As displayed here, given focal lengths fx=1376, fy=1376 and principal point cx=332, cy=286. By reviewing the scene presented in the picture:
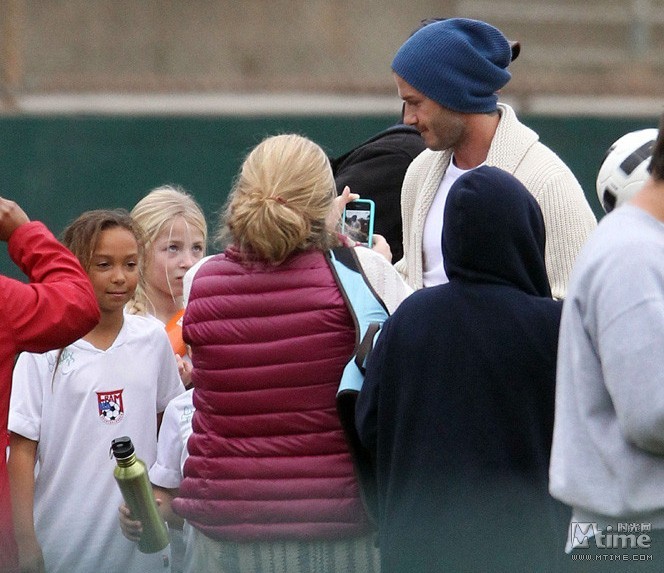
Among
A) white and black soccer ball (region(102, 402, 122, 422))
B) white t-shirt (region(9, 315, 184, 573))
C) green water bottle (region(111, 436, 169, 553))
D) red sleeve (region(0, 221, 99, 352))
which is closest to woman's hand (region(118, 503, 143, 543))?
green water bottle (region(111, 436, 169, 553))

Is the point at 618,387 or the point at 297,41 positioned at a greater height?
the point at 618,387

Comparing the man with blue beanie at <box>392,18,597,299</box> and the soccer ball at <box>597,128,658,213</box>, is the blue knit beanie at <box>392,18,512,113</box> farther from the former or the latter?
the soccer ball at <box>597,128,658,213</box>

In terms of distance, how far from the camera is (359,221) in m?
3.58

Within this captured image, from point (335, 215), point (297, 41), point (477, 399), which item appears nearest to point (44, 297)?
point (335, 215)

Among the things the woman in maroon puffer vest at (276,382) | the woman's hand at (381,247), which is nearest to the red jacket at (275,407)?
the woman in maroon puffer vest at (276,382)

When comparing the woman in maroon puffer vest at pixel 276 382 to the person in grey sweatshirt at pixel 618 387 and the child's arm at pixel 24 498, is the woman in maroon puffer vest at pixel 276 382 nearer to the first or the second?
the child's arm at pixel 24 498

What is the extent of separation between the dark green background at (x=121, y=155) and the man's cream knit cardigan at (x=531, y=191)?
4.96 meters

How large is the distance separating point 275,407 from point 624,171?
1.02 meters

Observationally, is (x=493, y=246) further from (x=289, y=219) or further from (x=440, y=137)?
(x=440, y=137)

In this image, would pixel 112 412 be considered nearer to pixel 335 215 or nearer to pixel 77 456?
pixel 77 456

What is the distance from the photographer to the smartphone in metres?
3.55

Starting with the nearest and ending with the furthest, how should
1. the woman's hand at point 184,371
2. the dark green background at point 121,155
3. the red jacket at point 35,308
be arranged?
the red jacket at point 35,308
the woman's hand at point 184,371
the dark green background at point 121,155

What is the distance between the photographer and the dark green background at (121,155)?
8836 mm

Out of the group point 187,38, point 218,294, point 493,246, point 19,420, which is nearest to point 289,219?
point 218,294
